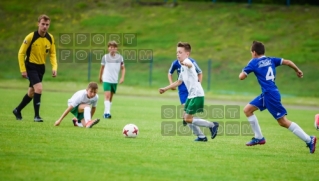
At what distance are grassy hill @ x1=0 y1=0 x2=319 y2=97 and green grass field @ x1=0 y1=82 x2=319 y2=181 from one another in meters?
25.9

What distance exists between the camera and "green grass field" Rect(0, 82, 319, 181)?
8516mm

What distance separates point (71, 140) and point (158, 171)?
3.18 metres

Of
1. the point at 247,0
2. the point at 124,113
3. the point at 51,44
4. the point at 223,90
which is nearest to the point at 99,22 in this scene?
the point at 247,0

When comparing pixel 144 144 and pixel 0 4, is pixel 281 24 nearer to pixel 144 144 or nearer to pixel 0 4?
pixel 0 4

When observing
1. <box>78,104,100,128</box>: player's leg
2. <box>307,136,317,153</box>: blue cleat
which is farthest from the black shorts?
<box>307,136,317,153</box>: blue cleat

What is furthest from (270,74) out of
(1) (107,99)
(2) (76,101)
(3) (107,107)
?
(1) (107,99)

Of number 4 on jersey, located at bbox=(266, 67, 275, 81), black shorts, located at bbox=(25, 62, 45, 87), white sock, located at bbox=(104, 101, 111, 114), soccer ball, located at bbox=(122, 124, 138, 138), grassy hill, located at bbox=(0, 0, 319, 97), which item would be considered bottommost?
soccer ball, located at bbox=(122, 124, 138, 138)

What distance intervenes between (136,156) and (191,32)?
44217mm

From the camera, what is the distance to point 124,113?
20797 millimetres

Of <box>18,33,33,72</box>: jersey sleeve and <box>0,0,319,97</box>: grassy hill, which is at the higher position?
<box>0,0,319,97</box>: grassy hill

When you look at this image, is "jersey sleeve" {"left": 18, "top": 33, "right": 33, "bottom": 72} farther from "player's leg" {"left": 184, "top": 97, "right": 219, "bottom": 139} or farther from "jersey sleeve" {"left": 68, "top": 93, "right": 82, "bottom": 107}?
"player's leg" {"left": 184, "top": 97, "right": 219, "bottom": 139}

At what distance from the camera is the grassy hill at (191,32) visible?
42.4 metres

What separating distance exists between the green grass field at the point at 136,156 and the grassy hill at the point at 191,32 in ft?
85.1

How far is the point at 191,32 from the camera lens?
5359cm
